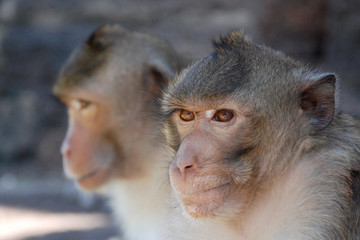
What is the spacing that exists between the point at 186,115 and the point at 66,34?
6.67 m

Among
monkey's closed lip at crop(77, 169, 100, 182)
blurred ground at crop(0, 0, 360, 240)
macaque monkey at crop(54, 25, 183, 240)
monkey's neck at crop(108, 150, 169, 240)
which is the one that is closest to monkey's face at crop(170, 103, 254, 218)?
monkey's neck at crop(108, 150, 169, 240)

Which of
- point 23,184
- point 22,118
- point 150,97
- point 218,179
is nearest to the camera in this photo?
point 218,179

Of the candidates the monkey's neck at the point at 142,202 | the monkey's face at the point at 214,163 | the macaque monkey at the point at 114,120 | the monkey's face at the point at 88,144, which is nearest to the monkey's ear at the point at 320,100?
the monkey's face at the point at 214,163

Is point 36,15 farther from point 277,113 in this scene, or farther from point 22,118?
point 277,113

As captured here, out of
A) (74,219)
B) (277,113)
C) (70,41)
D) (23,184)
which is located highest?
(70,41)

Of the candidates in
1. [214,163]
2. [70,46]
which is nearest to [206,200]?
[214,163]

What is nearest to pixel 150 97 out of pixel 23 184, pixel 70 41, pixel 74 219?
pixel 74 219

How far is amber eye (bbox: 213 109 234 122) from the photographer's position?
10.1ft

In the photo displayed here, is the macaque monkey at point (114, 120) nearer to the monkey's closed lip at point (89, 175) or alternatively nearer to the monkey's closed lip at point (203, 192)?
the monkey's closed lip at point (89, 175)

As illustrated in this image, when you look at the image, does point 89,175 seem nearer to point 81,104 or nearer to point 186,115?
point 81,104

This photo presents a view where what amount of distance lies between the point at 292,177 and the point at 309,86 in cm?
42

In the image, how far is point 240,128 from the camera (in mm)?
3070

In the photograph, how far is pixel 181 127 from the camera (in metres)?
3.25

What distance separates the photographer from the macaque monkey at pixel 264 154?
293 centimetres
